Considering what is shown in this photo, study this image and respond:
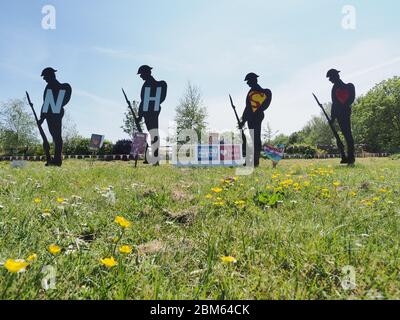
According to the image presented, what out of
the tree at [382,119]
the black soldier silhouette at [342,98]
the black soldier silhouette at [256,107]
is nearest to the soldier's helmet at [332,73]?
the black soldier silhouette at [342,98]

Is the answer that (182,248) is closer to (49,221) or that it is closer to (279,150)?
(49,221)

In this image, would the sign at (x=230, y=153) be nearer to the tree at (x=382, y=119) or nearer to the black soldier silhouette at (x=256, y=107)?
the black soldier silhouette at (x=256, y=107)

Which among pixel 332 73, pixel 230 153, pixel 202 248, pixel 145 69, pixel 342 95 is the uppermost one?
pixel 145 69

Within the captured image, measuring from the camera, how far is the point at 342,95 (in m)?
12.9

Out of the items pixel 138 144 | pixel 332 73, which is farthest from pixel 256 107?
pixel 138 144

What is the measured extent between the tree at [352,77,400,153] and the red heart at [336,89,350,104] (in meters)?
38.3

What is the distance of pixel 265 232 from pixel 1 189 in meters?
3.98

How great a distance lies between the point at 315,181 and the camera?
578 centimetres

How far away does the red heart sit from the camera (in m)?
12.9

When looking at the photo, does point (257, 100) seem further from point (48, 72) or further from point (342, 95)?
point (48, 72)

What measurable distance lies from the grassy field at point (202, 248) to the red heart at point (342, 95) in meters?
9.90

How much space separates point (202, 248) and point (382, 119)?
2128 inches

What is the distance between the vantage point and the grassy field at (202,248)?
187 centimetres
